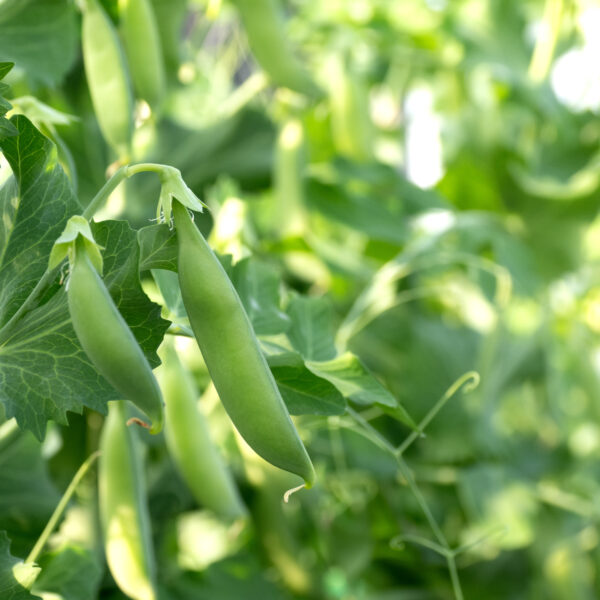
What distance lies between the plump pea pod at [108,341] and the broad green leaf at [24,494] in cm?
36

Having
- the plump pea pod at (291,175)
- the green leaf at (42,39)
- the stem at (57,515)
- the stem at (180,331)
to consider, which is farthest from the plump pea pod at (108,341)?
the plump pea pod at (291,175)

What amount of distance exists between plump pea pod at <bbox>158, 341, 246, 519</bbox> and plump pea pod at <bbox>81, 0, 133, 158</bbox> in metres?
0.16

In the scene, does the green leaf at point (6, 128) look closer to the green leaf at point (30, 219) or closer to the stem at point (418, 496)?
the green leaf at point (30, 219)

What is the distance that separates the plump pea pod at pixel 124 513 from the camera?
551mm

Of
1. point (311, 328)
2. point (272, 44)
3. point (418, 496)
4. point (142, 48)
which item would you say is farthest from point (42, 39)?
point (418, 496)

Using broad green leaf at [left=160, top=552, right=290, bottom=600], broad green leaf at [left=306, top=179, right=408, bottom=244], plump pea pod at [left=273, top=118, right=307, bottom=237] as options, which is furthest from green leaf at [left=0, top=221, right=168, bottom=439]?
broad green leaf at [left=306, top=179, right=408, bottom=244]

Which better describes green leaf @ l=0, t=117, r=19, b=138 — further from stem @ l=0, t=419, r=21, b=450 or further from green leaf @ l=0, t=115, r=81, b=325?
stem @ l=0, t=419, r=21, b=450

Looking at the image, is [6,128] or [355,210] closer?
[6,128]

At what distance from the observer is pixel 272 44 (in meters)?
0.72

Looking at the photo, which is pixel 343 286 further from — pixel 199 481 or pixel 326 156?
pixel 199 481

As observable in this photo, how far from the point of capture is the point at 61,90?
0.87m

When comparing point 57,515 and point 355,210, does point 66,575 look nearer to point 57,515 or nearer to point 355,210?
point 57,515

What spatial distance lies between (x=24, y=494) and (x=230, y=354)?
38cm

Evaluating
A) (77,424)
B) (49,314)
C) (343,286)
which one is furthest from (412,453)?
(49,314)
